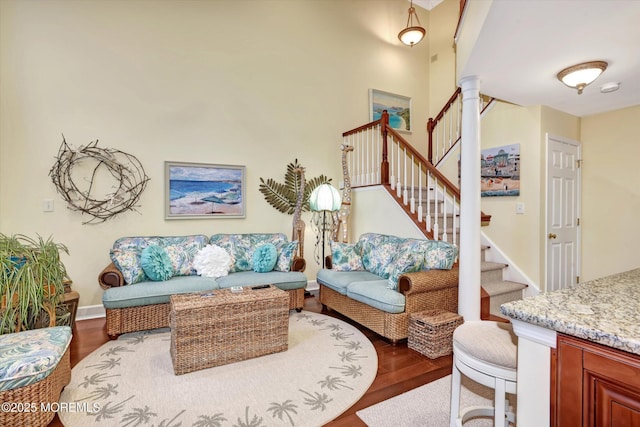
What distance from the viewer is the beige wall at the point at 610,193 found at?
4.04 meters

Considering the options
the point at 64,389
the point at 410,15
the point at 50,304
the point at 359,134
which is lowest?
the point at 64,389

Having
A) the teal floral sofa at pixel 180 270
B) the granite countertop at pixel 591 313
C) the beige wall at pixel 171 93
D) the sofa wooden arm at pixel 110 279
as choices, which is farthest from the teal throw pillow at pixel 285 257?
the granite countertop at pixel 591 313

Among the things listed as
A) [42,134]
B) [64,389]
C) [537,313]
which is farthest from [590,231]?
[42,134]

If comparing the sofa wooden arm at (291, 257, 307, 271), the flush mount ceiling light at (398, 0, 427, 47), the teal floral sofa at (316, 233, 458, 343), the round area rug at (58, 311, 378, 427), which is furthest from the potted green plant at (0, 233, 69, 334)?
the flush mount ceiling light at (398, 0, 427, 47)

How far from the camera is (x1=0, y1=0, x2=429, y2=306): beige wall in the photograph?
3.58 meters

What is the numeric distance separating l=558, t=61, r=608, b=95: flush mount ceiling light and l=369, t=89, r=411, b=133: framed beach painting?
3.10 m

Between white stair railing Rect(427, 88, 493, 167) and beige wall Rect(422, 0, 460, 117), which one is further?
beige wall Rect(422, 0, 460, 117)

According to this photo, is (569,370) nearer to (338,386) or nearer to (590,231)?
(338,386)

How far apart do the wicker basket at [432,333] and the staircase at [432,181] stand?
88cm

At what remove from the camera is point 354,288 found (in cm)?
338

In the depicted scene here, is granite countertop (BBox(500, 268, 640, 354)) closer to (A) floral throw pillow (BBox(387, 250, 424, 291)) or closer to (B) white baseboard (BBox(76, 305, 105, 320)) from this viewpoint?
(A) floral throw pillow (BBox(387, 250, 424, 291))

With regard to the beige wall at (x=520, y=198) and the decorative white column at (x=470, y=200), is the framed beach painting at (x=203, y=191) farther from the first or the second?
the beige wall at (x=520, y=198)

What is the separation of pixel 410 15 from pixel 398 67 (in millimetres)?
992

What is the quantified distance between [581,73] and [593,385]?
9.46 feet
